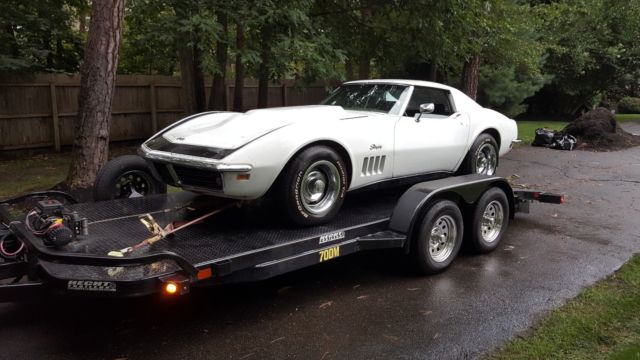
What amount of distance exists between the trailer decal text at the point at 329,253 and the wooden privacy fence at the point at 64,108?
21.3 ft

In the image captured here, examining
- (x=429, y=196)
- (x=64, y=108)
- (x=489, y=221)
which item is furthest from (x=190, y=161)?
(x=64, y=108)

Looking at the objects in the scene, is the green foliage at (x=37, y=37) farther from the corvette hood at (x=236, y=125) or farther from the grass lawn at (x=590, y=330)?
the grass lawn at (x=590, y=330)

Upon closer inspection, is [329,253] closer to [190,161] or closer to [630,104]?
[190,161]

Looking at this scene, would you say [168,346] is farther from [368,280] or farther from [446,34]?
[446,34]

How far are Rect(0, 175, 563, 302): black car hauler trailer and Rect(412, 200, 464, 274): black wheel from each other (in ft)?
0.03

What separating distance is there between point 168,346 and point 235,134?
1701 millimetres

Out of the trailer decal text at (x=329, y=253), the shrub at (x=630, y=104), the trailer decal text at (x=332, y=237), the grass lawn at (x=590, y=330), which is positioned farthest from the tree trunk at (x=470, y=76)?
the shrub at (x=630, y=104)

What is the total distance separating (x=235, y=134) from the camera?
172 inches

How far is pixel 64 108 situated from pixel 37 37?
1.86m

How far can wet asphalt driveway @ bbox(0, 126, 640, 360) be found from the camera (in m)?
3.77

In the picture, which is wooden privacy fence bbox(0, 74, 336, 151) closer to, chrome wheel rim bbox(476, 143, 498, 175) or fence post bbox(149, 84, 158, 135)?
fence post bbox(149, 84, 158, 135)

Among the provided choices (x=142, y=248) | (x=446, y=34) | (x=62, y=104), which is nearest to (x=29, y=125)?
(x=62, y=104)

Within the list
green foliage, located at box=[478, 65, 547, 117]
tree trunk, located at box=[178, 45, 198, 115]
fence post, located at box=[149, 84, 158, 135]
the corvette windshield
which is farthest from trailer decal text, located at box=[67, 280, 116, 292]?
green foliage, located at box=[478, 65, 547, 117]

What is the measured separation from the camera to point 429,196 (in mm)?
4973
